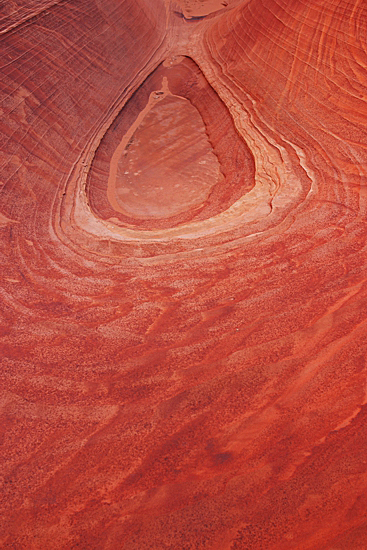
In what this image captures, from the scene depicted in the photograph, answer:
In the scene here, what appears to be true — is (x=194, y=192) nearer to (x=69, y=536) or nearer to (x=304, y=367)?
(x=304, y=367)

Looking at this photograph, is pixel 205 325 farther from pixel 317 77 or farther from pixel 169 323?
pixel 317 77

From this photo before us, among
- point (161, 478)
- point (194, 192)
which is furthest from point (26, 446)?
point (194, 192)

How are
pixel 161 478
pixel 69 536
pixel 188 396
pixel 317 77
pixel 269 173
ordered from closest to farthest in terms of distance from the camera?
pixel 69 536 → pixel 161 478 → pixel 188 396 → pixel 269 173 → pixel 317 77

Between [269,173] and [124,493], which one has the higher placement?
[269,173]

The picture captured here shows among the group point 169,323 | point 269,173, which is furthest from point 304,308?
point 269,173

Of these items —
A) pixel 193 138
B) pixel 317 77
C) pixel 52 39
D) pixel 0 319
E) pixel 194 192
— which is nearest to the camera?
pixel 0 319

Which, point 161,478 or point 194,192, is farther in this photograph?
point 194,192

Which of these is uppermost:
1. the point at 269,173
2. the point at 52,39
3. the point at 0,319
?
the point at 52,39
